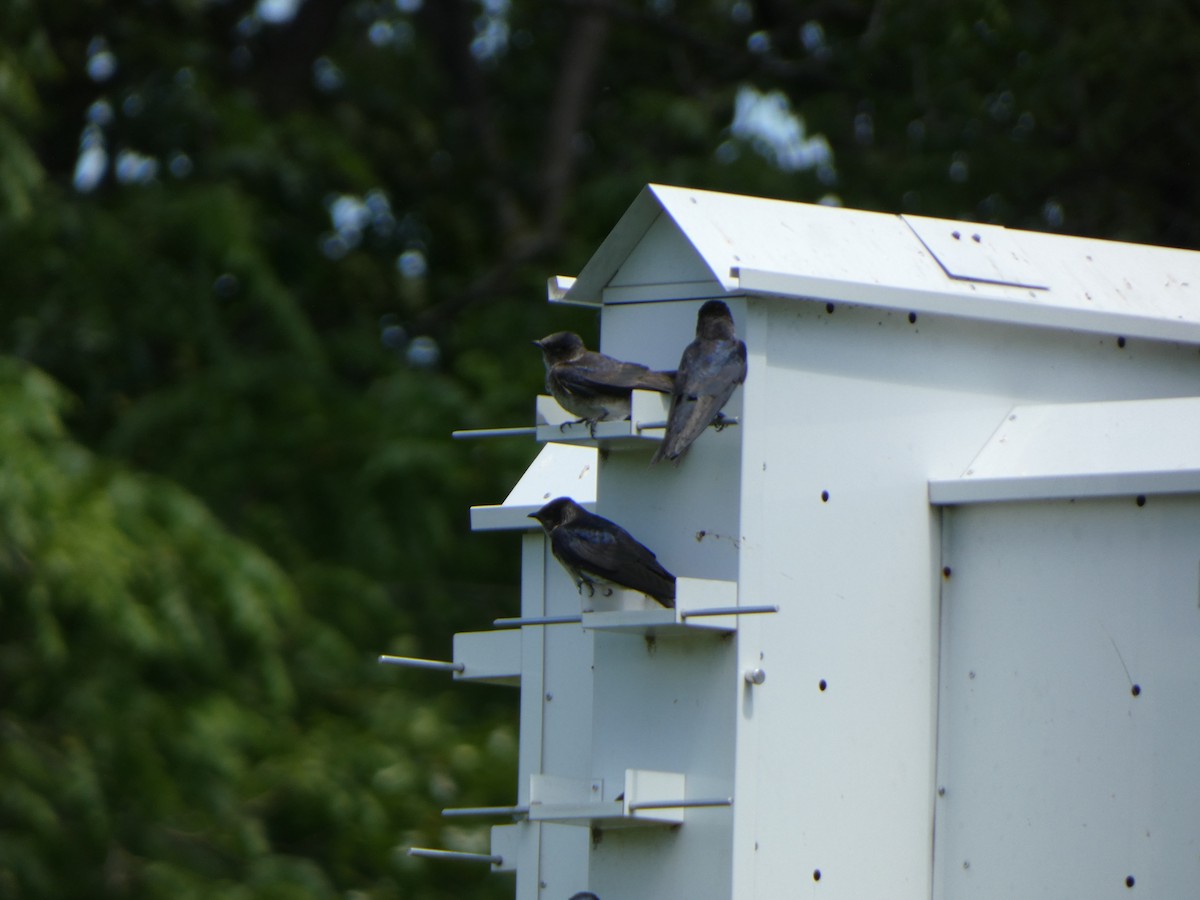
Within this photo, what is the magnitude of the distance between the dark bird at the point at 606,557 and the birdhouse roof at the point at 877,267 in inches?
18.8

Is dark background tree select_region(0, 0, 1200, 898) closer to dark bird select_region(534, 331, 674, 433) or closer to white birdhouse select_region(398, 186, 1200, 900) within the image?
dark bird select_region(534, 331, 674, 433)

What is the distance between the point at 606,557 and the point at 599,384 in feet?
1.15

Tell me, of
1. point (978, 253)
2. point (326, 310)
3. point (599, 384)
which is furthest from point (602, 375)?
point (326, 310)

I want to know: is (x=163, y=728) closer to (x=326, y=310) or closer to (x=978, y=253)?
(x=326, y=310)

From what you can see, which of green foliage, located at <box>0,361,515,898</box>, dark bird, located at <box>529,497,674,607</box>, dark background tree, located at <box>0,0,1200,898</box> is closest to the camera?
→ dark bird, located at <box>529,497,674,607</box>

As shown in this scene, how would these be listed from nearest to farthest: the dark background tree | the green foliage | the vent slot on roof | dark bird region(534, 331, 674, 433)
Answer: dark bird region(534, 331, 674, 433)
the vent slot on roof
the green foliage
the dark background tree

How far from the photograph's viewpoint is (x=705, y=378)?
3803mm

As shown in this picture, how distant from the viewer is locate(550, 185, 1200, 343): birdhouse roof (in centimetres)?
400

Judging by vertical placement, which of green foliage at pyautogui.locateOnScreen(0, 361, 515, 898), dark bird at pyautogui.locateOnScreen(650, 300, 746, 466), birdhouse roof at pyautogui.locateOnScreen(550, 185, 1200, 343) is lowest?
green foliage at pyautogui.locateOnScreen(0, 361, 515, 898)

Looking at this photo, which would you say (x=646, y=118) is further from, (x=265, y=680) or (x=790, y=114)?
(x=265, y=680)

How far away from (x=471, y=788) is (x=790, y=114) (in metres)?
4.63

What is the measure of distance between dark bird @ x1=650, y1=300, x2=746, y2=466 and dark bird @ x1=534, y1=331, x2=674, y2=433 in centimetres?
13

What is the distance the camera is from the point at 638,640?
13.5 feet

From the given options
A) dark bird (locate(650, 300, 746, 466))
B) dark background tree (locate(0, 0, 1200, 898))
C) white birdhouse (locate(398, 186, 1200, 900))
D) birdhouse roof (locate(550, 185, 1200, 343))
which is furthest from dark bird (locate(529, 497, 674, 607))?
dark background tree (locate(0, 0, 1200, 898))
